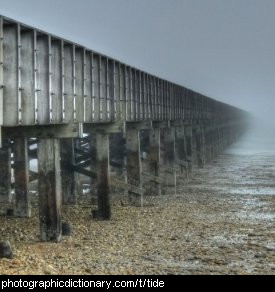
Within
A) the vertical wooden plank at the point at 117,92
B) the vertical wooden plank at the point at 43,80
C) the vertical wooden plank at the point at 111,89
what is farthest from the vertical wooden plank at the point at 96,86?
the vertical wooden plank at the point at 43,80

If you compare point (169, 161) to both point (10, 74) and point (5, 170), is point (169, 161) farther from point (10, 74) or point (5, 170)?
point (10, 74)

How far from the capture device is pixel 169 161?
2672 cm

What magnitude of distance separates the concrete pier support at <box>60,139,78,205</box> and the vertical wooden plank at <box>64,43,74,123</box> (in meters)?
6.13

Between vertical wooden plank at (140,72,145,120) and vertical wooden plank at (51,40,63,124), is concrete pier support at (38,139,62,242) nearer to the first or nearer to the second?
vertical wooden plank at (51,40,63,124)

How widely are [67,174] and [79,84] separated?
20.0ft

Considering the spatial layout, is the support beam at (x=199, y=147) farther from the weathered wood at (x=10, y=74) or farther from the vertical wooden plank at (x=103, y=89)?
the weathered wood at (x=10, y=74)

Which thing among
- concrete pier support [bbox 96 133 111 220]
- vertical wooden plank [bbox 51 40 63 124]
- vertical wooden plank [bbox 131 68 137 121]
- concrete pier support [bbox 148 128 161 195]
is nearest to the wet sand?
concrete pier support [bbox 96 133 111 220]

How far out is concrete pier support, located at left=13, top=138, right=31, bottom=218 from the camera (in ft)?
55.9

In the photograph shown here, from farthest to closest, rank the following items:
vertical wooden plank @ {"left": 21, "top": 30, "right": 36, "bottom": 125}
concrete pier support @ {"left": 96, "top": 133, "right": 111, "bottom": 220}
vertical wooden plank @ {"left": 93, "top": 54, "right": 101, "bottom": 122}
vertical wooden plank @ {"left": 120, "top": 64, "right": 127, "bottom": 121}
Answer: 1. vertical wooden plank @ {"left": 120, "top": 64, "right": 127, "bottom": 121}
2. concrete pier support @ {"left": 96, "top": 133, "right": 111, "bottom": 220}
3. vertical wooden plank @ {"left": 93, "top": 54, "right": 101, "bottom": 122}
4. vertical wooden plank @ {"left": 21, "top": 30, "right": 36, "bottom": 125}

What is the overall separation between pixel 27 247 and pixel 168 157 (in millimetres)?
15363

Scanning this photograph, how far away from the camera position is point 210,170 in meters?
36.2

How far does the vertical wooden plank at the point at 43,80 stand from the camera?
12117 millimetres

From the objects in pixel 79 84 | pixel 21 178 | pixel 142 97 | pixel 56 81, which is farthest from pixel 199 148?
pixel 56 81

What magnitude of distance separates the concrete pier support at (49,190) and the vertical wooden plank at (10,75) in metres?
1.93
